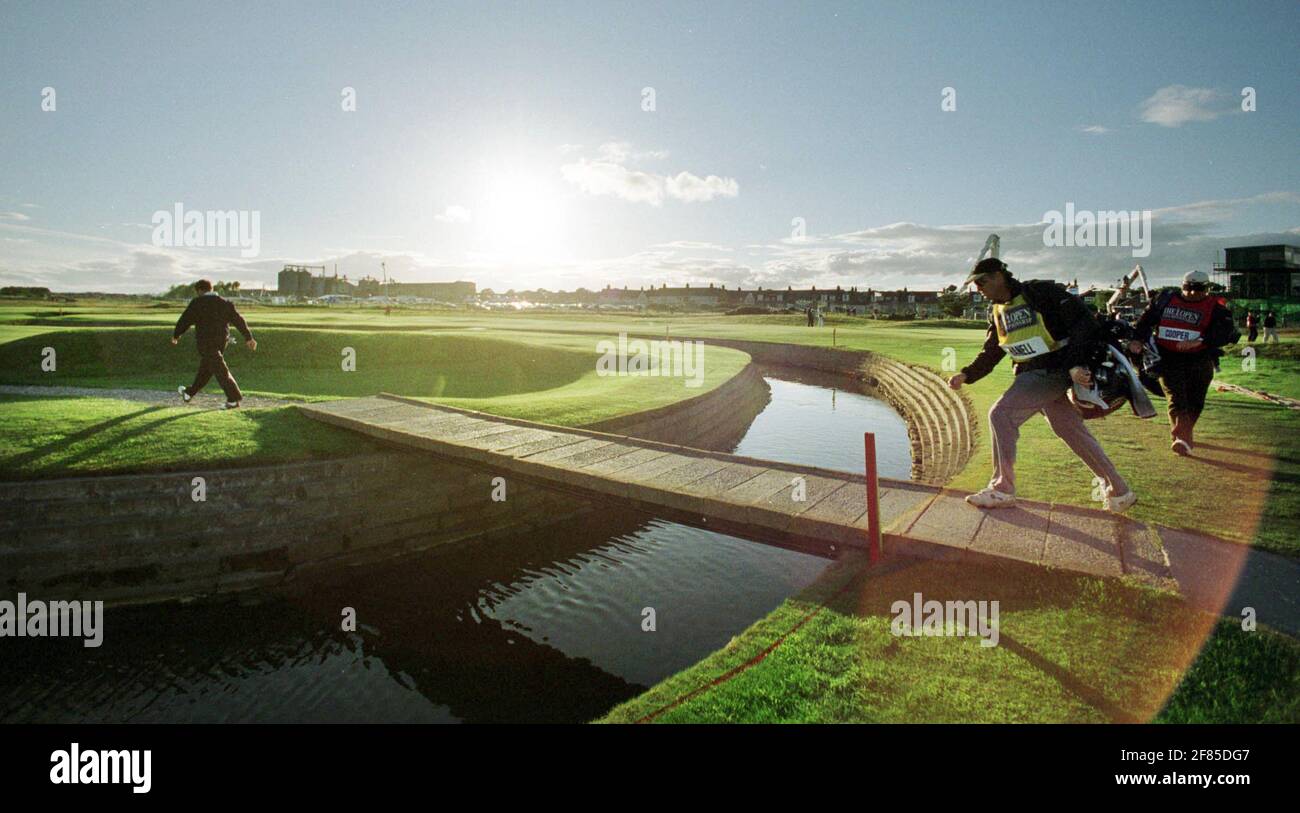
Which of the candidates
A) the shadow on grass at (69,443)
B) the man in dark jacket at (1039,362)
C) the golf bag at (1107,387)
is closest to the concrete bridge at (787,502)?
the man in dark jacket at (1039,362)

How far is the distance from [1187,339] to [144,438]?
53.2ft

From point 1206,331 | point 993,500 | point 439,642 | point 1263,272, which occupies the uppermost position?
point 1263,272

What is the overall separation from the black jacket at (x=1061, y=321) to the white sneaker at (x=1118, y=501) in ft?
4.79

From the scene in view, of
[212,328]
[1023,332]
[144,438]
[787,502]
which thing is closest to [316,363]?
[212,328]

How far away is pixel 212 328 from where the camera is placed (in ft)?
39.8

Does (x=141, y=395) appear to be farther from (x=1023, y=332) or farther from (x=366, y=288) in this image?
(x=366, y=288)

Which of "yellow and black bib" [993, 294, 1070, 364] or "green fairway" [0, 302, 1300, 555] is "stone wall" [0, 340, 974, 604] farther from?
"yellow and black bib" [993, 294, 1070, 364]

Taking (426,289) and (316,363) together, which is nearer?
(316,363)

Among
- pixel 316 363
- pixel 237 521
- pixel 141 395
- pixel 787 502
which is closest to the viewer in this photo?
pixel 787 502

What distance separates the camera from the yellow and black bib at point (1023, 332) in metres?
5.95

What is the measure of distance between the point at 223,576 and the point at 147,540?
109 centimetres

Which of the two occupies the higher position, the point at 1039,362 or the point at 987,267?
the point at 987,267
